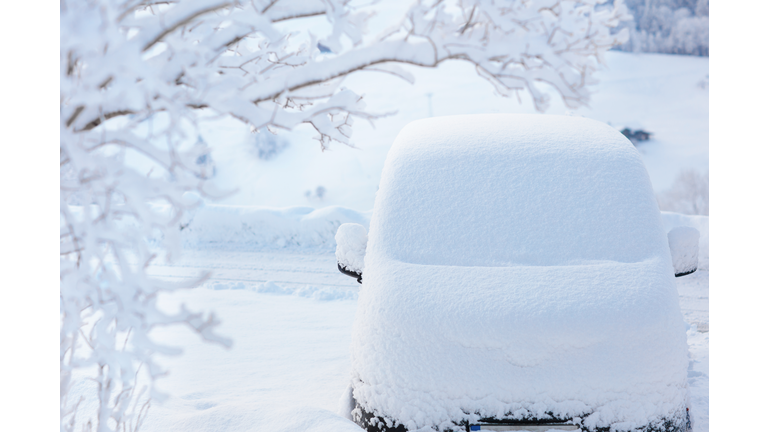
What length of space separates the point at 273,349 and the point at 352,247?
1672 mm

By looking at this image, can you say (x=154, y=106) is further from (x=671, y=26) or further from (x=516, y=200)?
(x=671, y=26)

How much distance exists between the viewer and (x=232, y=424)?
2.02 m

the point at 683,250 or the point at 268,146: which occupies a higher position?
the point at 268,146

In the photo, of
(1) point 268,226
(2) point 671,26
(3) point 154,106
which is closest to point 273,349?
(3) point 154,106

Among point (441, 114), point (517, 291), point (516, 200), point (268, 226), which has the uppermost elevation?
point (441, 114)

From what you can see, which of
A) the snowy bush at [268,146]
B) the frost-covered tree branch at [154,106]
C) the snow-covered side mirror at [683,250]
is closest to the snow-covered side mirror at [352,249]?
the frost-covered tree branch at [154,106]

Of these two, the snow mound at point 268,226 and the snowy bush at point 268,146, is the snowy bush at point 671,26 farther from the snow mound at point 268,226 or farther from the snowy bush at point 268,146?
the snowy bush at point 268,146

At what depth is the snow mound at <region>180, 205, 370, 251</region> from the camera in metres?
6.39

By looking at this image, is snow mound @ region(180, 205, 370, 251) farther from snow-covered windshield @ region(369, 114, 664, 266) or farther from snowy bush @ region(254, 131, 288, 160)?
snow-covered windshield @ region(369, 114, 664, 266)

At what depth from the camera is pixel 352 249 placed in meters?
2.41

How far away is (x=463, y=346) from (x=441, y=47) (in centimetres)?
107

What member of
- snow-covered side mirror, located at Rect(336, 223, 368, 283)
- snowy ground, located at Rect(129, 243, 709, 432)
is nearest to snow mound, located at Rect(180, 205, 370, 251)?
snowy ground, located at Rect(129, 243, 709, 432)

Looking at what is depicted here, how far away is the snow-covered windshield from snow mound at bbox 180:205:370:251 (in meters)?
4.00
